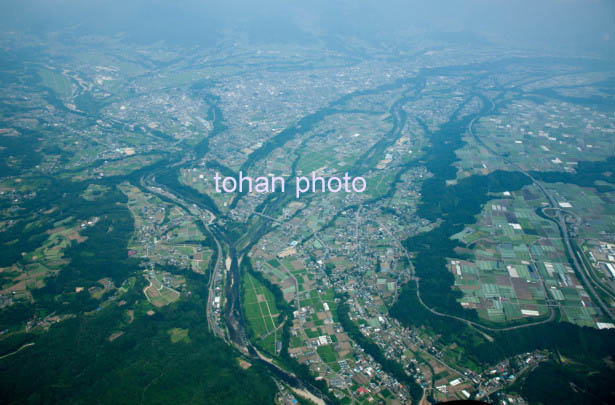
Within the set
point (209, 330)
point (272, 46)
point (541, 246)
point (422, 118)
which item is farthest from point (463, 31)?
point (209, 330)

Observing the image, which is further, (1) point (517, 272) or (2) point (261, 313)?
(1) point (517, 272)

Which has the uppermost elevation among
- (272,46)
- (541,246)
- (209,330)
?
(272,46)

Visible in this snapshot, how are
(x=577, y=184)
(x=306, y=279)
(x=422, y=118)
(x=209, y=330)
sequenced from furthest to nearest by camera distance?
(x=422, y=118) < (x=577, y=184) < (x=306, y=279) < (x=209, y=330)

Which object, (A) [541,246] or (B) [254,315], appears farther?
(A) [541,246]

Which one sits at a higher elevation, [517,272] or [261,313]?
[517,272]

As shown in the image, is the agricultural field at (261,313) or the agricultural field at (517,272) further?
the agricultural field at (517,272)

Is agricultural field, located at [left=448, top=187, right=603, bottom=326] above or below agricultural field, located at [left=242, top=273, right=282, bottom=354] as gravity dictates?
above

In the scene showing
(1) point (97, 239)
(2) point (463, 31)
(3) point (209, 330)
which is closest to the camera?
(3) point (209, 330)

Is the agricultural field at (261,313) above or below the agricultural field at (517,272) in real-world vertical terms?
below

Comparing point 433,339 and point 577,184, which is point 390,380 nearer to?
point 433,339

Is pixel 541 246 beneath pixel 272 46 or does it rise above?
beneath

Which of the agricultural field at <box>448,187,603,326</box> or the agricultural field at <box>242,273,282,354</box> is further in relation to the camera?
the agricultural field at <box>448,187,603,326</box>
